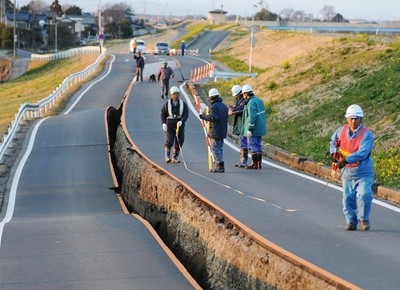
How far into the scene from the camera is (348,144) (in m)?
10.6

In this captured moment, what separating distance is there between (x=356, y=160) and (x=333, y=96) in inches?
625

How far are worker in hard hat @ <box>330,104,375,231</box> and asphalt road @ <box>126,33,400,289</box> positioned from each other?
0.49 meters

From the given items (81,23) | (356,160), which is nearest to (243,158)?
(356,160)

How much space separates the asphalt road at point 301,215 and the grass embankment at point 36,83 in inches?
633

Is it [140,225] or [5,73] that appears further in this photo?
[5,73]

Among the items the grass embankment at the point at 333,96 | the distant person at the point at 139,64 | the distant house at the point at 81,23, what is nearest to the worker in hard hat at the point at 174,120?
the grass embankment at the point at 333,96

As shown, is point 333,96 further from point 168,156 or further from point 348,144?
point 348,144

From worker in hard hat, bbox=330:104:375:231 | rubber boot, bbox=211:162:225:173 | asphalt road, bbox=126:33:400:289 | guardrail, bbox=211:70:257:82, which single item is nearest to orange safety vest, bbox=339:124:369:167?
worker in hard hat, bbox=330:104:375:231

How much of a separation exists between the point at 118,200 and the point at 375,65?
12.3 m

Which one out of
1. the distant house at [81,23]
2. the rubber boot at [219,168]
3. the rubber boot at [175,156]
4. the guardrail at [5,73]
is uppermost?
the rubber boot at [219,168]

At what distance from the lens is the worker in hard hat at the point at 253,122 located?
1675cm

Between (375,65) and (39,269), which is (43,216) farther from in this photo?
(375,65)

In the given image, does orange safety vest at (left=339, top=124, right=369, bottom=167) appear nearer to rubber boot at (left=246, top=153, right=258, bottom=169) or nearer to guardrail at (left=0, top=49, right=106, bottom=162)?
rubber boot at (left=246, top=153, right=258, bottom=169)

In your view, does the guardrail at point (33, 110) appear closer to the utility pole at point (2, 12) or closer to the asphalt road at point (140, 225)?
the asphalt road at point (140, 225)
